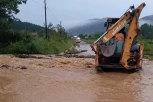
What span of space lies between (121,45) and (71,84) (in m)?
3.69

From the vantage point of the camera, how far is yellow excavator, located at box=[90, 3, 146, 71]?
580 inches

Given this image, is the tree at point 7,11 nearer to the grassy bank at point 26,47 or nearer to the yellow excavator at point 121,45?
the grassy bank at point 26,47

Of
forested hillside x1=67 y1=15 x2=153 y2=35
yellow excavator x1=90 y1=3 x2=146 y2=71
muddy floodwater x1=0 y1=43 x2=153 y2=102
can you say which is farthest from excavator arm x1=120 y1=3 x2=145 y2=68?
forested hillside x1=67 y1=15 x2=153 y2=35

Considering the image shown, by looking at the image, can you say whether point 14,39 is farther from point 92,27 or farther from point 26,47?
point 92,27

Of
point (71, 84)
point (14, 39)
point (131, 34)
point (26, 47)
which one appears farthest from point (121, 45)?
point (14, 39)

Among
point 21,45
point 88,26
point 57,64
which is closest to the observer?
point 57,64

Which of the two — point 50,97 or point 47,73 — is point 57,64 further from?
point 50,97

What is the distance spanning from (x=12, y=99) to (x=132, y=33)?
7.09m

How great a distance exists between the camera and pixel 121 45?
1511 cm

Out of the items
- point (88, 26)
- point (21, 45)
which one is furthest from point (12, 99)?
point (88, 26)

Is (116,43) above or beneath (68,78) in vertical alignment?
above

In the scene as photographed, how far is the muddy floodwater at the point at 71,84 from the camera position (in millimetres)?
10246

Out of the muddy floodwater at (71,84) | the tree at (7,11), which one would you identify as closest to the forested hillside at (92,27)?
the tree at (7,11)

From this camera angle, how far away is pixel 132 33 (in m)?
14.9
